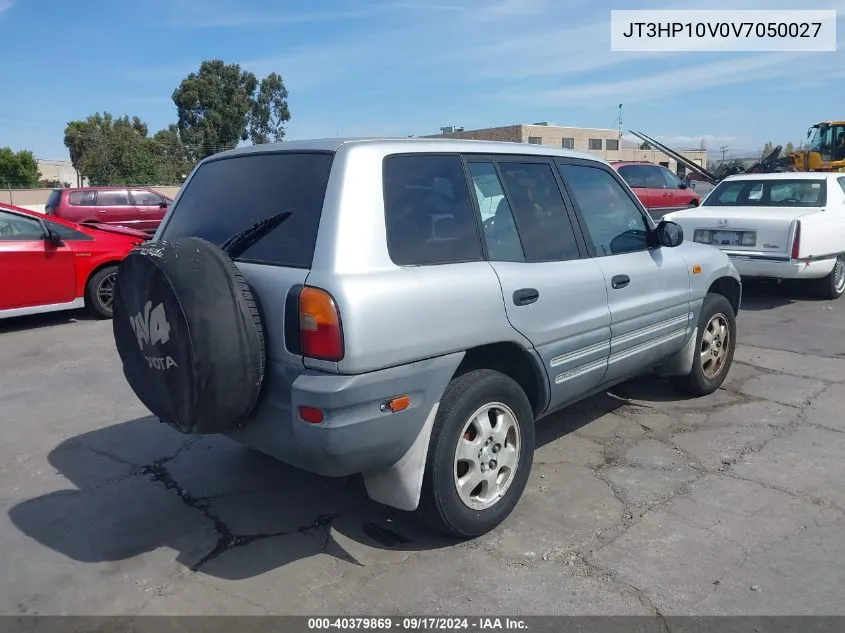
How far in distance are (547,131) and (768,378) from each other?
5123cm

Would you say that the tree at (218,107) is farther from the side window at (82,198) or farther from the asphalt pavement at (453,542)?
the asphalt pavement at (453,542)

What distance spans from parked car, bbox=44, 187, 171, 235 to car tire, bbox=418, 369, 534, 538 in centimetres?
1512

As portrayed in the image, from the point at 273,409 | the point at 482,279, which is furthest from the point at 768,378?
the point at 273,409

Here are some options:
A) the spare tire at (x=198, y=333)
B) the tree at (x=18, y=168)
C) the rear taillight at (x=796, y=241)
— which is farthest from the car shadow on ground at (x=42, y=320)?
the tree at (x=18, y=168)

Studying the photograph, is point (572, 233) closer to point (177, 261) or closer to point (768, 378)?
point (177, 261)

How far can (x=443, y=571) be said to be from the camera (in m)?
3.14

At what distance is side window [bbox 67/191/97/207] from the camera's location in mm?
17031

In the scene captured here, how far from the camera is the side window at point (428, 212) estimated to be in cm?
309

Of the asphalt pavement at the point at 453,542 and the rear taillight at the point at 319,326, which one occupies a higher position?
the rear taillight at the point at 319,326

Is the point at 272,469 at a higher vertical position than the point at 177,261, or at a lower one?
lower

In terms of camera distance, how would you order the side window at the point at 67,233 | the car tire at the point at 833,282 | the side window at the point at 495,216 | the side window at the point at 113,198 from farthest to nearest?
1. the side window at the point at 113,198
2. the car tire at the point at 833,282
3. the side window at the point at 67,233
4. the side window at the point at 495,216

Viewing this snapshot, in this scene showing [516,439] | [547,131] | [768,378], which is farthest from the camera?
[547,131]
